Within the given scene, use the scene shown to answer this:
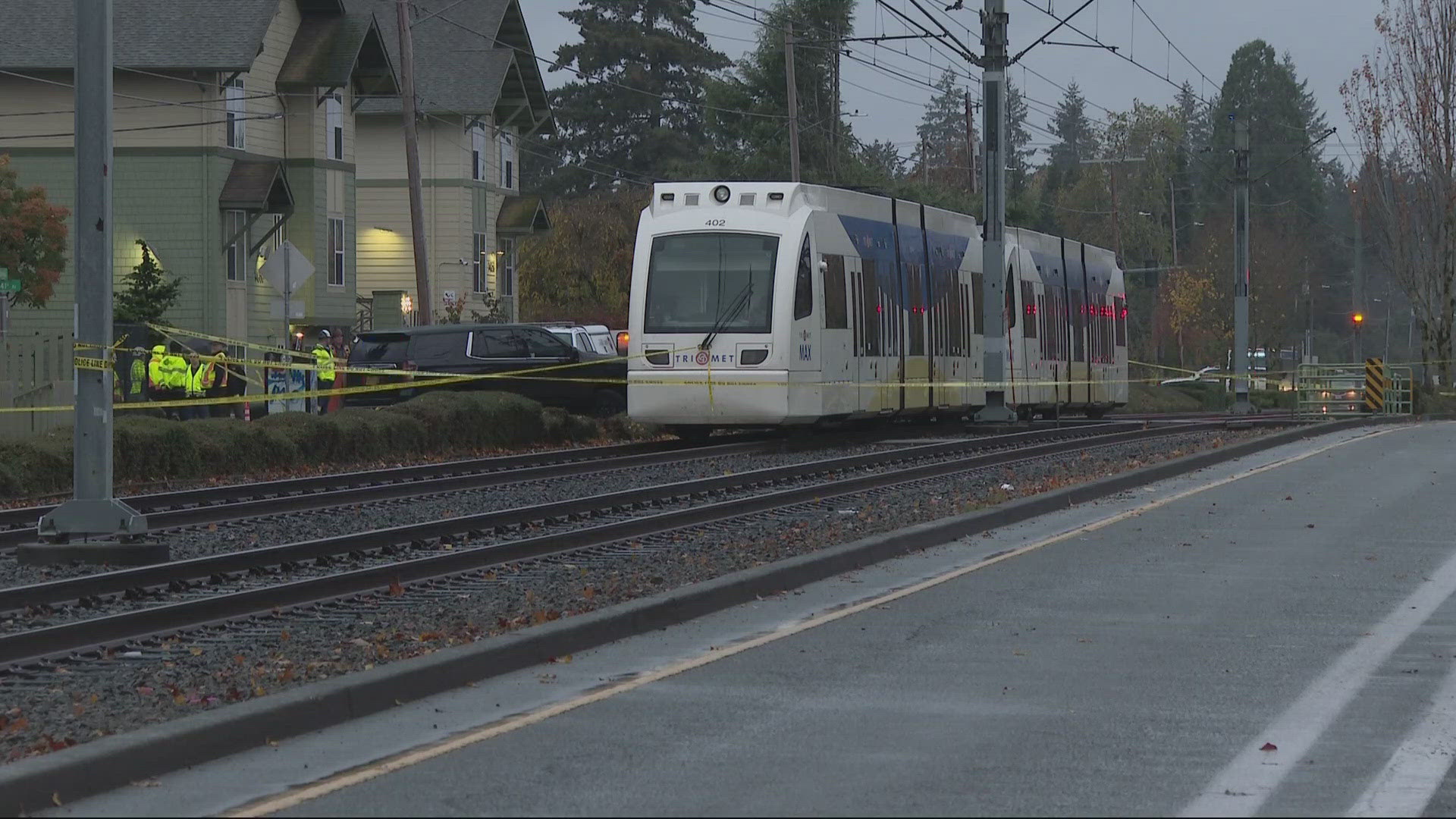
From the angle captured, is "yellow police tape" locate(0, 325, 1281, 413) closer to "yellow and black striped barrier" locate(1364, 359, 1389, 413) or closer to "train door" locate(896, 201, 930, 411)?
"train door" locate(896, 201, 930, 411)

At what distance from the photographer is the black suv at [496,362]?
33.5 meters

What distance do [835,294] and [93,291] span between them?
575 inches

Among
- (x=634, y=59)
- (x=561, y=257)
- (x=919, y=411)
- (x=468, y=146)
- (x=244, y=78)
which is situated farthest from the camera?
(x=634, y=59)

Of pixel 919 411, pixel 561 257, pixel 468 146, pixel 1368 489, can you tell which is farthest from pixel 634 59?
pixel 1368 489

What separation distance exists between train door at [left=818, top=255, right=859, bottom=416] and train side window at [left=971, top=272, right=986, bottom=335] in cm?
770

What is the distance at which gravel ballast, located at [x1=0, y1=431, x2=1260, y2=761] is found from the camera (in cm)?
870

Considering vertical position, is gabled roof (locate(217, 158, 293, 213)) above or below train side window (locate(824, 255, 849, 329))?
above

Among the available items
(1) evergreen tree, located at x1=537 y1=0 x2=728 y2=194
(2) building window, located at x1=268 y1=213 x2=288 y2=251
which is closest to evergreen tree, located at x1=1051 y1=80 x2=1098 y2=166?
(1) evergreen tree, located at x1=537 y1=0 x2=728 y2=194

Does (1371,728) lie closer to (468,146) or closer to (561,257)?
(468,146)

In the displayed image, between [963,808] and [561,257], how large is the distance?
228 feet

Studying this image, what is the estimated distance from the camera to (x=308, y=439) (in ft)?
83.4

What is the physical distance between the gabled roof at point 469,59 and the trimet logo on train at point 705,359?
114 feet

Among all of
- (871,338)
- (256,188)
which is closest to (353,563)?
(871,338)

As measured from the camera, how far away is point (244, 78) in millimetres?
49875
